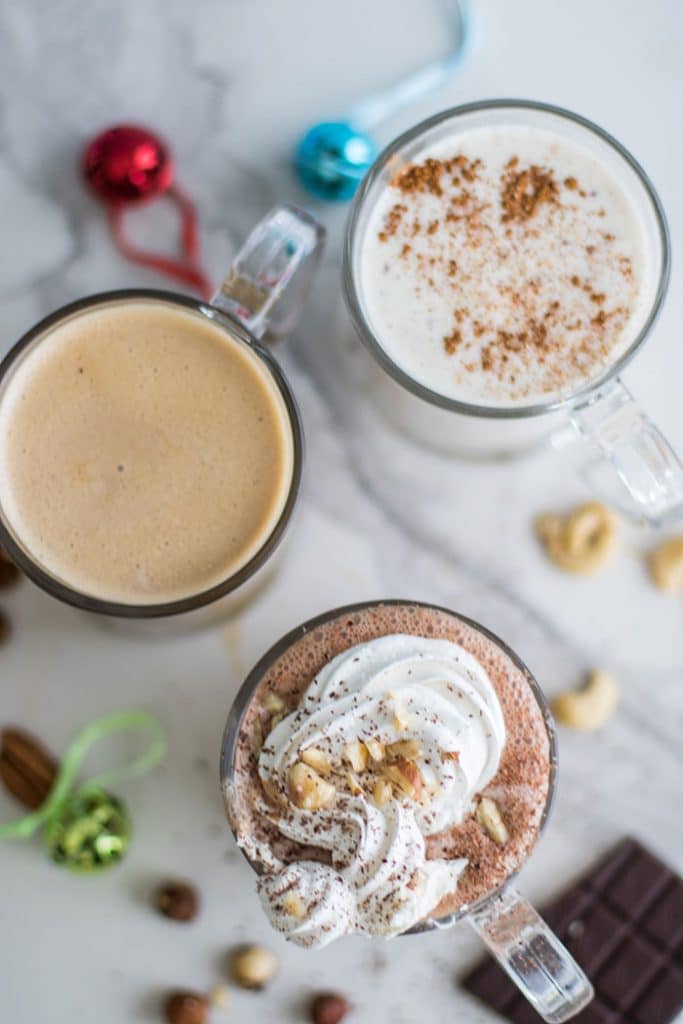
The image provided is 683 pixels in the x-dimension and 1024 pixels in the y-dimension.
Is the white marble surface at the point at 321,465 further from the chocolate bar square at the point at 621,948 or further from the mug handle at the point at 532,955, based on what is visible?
the mug handle at the point at 532,955

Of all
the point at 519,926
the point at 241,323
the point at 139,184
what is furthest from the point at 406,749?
the point at 139,184

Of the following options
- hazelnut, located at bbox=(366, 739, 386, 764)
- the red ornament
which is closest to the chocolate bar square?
hazelnut, located at bbox=(366, 739, 386, 764)

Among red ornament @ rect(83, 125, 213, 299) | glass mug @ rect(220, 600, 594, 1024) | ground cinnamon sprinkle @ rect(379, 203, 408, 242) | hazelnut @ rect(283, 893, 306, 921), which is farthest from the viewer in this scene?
red ornament @ rect(83, 125, 213, 299)

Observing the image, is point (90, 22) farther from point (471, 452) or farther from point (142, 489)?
point (471, 452)

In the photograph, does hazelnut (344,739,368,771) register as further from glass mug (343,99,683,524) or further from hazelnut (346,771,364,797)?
glass mug (343,99,683,524)

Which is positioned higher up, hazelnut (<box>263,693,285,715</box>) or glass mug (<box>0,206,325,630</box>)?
glass mug (<box>0,206,325,630</box>)

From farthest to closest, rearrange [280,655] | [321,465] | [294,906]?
[321,465], [280,655], [294,906]

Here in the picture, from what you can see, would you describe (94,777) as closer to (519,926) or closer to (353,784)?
(353,784)
